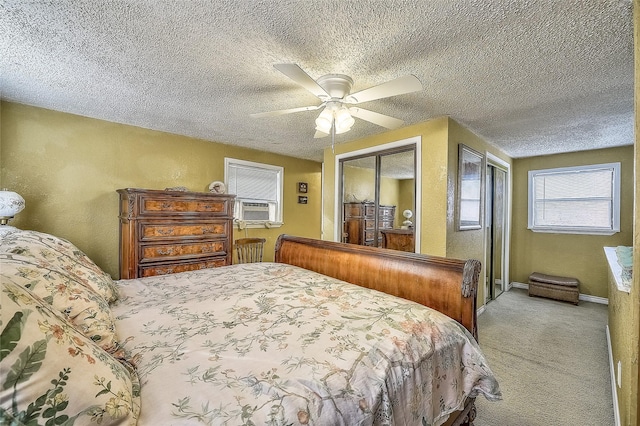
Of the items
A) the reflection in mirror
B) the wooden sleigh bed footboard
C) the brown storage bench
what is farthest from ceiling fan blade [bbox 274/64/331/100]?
the brown storage bench

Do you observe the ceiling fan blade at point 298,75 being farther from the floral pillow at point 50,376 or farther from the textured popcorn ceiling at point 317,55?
the floral pillow at point 50,376

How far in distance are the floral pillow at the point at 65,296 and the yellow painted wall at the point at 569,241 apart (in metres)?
5.92

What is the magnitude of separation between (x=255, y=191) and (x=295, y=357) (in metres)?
3.96

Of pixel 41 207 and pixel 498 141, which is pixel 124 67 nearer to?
pixel 41 207

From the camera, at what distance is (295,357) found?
0.92 m

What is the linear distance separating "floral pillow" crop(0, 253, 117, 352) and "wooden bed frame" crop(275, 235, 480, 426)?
1.44 meters

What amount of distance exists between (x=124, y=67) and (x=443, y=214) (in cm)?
321

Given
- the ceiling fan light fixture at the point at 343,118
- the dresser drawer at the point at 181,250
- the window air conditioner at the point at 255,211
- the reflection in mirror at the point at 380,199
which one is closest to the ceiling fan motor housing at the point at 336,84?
the ceiling fan light fixture at the point at 343,118

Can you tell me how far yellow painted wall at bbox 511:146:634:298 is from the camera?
389 cm

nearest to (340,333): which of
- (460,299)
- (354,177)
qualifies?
(460,299)

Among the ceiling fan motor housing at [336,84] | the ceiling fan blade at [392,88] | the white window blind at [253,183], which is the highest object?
the ceiling fan motor housing at [336,84]

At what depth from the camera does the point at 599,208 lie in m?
4.09

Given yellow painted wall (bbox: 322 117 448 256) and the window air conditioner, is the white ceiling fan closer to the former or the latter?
yellow painted wall (bbox: 322 117 448 256)

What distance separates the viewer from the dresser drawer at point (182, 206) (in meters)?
3.02
